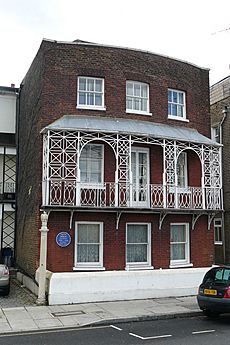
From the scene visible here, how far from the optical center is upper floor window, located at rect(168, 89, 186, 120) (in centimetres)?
1802

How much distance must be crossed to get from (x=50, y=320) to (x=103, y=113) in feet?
27.6

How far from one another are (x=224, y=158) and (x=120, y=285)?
12.1 meters

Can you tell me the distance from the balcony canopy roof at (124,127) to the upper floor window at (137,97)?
67cm

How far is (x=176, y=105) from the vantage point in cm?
1817

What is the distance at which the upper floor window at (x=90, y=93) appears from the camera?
54.2 feet

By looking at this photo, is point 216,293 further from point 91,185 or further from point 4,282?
point 4,282

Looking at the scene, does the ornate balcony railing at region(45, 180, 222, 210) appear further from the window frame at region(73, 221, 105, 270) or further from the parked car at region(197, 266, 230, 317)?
the parked car at region(197, 266, 230, 317)

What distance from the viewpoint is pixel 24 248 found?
57.9 ft

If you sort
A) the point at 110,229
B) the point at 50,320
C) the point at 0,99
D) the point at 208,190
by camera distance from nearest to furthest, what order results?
1. the point at 50,320
2. the point at 110,229
3. the point at 208,190
4. the point at 0,99

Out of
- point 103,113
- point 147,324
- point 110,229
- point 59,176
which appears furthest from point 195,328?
point 103,113

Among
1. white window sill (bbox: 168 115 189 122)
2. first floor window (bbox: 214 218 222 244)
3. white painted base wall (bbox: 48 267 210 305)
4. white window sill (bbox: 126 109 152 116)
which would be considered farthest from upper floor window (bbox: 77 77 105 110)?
first floor window (bbox: 214 218 222 244)

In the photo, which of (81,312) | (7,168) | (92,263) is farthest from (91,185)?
(7,168)

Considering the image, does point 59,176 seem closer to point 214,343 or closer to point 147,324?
point 147,324

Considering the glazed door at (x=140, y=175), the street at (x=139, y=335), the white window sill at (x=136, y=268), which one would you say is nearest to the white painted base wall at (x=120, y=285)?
the white window sill at (x=136, y=268)
